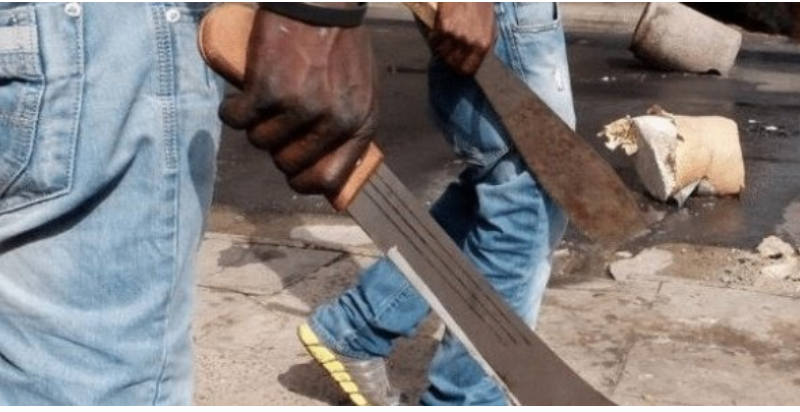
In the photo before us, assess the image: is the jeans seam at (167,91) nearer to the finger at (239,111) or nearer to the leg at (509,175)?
the finger at (239,111)

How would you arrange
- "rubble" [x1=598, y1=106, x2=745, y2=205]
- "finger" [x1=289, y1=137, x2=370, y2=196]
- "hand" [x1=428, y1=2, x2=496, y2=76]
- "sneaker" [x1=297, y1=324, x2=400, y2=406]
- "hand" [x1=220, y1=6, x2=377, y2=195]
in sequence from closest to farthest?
"hand" [x1=220, y1=6, x2=377, y2=195] < "finger" [x1=289, y1=137, x2=370, y2=196] < "hand" [x1=428, y1=2, x2=496, y2=76] < "sneaker" [x1=297, y1=324, x2=400, y2=406] < "rubble" [x1=598, y1=106, x2=745, y2=205]

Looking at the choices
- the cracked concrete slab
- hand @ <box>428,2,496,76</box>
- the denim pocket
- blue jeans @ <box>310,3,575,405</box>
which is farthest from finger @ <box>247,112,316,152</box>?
the cracked concrete slab

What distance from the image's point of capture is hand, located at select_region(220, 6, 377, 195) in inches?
79.4

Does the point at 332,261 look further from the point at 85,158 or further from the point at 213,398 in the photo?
the point at 85,158

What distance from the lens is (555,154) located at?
3.14 meters

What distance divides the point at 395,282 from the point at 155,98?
151 cm

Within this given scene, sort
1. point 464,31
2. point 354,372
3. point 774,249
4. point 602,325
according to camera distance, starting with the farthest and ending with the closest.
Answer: point 774,249 < point 602,325 < point 354,372 < point 464,31

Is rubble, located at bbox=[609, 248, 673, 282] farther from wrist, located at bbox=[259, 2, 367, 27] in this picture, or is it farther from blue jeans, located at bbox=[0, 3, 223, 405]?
wrist, located at bbox=[259, 2, 367, 27]

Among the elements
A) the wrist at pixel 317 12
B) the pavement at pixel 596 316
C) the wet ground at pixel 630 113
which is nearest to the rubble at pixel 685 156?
the wet ground at pixel 630 113

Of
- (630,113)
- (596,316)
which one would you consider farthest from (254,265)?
(630,113)

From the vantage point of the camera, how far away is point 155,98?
2146 millimetres

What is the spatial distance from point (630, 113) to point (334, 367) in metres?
4.38

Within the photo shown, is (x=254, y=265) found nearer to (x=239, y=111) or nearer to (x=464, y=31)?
(x=464, y=31)

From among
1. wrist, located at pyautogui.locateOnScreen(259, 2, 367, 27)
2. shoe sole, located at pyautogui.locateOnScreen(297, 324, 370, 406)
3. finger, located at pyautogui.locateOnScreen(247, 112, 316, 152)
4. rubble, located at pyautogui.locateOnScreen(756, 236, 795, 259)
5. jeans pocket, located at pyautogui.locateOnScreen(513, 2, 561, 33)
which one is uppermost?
wrist, located at pyautogui.locateOnScreen(259, 2, 367, 27)
